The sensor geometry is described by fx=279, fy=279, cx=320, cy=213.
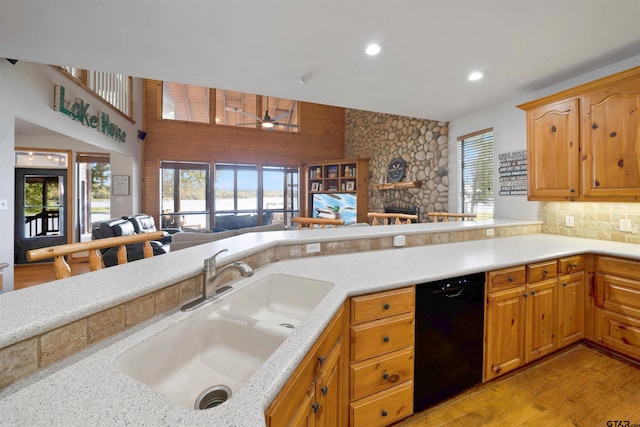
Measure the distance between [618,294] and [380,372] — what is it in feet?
6.96

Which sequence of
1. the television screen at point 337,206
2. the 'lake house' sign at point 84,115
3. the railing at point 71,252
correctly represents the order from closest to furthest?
the railing at point 71,252, the 'lake house' sign at point 84,115, the television screen at point 337,206

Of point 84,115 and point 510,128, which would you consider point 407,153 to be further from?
point 84,115

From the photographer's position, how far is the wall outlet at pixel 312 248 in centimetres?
200

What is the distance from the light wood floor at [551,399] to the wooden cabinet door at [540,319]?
159 mm

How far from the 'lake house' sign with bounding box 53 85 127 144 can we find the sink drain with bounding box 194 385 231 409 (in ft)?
14.0

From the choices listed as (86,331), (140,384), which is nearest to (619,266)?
(140,384)

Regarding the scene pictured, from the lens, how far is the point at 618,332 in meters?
2.17

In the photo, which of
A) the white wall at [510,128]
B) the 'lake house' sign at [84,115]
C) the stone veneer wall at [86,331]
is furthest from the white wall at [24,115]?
the white wall at [510,128]

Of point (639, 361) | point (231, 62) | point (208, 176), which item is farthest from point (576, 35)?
point (208, 176)

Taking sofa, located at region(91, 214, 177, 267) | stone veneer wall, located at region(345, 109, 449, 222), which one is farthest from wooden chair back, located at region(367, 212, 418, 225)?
sofa, located at region(91, 214, 177, 267)

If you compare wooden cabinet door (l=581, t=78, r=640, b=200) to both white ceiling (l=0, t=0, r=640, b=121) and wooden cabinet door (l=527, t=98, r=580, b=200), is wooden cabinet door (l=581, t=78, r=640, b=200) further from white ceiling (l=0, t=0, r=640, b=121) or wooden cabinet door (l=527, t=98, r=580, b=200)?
white ceiling (l=0, t=0, r=640, b=121)

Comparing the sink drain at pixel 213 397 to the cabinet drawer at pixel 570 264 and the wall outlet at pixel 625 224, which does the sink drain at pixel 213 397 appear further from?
the wall outlet at pixel 625 224

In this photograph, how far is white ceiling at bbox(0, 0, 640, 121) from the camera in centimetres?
199

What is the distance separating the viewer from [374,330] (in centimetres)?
144
